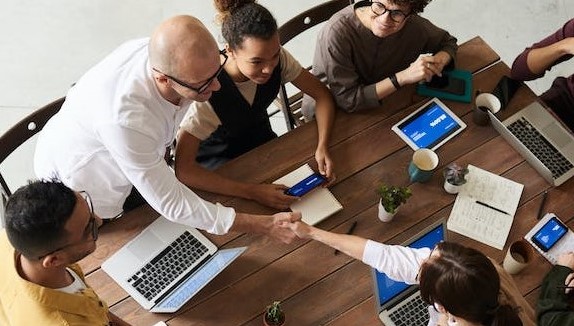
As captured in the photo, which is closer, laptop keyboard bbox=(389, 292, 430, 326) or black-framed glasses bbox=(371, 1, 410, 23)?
laptop keyboard bbox=(389, 292, 430, 326)

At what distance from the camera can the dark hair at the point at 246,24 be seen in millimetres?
1966

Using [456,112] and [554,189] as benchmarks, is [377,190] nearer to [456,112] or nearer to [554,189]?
[456,112]

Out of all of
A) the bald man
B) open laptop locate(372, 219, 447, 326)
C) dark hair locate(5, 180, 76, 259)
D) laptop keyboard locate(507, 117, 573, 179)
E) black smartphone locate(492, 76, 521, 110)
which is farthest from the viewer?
black smartphone locate(492, 76, 521, 110)

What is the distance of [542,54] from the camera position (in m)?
2.47

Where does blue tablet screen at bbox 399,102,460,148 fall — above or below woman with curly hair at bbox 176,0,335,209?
below

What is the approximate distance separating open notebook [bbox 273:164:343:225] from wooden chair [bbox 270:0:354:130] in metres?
0.42

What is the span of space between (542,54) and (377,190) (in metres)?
0.96

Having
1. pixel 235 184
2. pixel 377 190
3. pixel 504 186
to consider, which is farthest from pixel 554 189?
pixel 235 184

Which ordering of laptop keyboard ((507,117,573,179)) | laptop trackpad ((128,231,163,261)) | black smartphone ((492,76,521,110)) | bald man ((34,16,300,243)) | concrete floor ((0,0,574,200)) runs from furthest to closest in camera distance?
1. concrete floor ((0,0,574,200))
2. black smartphone ((492,76,521,110))
3. laptop keyboard ((507,117,573,179))
4. laptop trackpad ((128,231,163,261))
5. bald man ((34,16,300,243))

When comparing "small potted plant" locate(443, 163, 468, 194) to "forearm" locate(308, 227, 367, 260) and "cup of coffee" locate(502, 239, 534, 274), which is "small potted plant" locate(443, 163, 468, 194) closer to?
"cup of coffee" locate(502, 239, 534, 274)

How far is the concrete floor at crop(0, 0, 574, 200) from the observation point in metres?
3.52

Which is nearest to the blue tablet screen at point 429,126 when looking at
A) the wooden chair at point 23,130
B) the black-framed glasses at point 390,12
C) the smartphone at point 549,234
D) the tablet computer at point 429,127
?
the tablet computer at point 429,127

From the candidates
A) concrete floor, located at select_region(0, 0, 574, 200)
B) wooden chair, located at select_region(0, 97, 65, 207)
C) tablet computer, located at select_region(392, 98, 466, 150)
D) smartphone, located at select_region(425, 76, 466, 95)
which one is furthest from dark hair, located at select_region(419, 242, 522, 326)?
concrete floor, located at select_region(0, 0, 574, 200)

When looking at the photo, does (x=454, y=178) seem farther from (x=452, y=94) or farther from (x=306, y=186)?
(x=306, y=186)
